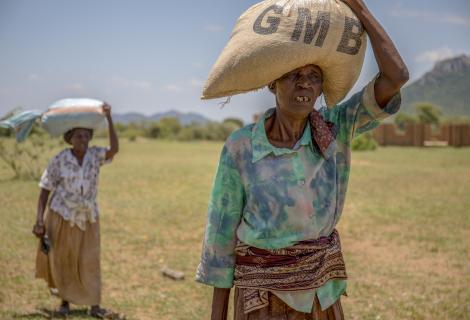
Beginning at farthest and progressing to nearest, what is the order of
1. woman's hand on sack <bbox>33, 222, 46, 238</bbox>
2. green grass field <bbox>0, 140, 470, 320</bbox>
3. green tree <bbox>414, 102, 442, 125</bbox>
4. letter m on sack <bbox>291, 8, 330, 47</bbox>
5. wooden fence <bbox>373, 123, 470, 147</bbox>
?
green tree <bbox>414, 102, 442, 125</bbox> → wooden fence <bbox>373, 123, 470, 147</bbox> → green grass field <bbox>0, 140, 470, 320</bbox> → woman's hand on sack <bbox>33, 222, 46, 238</bbox> → letter m on sack <bbox>291, 8, 330, 47</bbox>

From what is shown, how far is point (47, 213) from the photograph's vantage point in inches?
208

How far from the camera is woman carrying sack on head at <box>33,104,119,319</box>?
5043mm

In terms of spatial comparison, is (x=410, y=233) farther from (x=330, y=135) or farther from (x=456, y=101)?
(x=456, y=101)

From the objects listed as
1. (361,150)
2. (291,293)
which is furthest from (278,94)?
(361,150)

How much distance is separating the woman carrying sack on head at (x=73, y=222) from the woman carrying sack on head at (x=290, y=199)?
3105 millimetres

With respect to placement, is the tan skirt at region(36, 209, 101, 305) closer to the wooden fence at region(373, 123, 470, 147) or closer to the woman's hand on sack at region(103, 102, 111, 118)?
the woman's hand on sack at region(103, 102, 111, 118)

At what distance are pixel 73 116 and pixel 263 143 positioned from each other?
10.6ft

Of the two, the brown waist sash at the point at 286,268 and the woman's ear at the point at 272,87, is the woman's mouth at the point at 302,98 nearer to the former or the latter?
the woman's ear at the point at 272,87

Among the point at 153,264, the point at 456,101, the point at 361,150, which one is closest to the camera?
the point at 153,264

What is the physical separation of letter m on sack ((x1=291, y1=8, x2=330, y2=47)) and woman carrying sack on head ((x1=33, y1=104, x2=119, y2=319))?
341 cm

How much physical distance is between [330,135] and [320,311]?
0.69 metres

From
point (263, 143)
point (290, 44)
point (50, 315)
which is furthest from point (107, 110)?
point (290, 44)

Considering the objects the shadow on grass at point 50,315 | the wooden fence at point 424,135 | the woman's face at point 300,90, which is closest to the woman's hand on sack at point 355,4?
the woman's face at point 300,90

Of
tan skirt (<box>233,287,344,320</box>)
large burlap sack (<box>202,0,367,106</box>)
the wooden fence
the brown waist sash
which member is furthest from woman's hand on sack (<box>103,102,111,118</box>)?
the wooden fence
